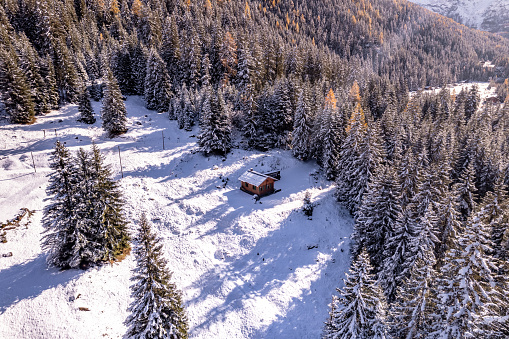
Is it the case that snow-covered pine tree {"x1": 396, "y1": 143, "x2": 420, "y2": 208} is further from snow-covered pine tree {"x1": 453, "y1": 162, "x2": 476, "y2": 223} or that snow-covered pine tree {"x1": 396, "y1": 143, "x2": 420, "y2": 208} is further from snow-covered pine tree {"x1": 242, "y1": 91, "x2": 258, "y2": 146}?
snow-covered pine tree {"x1": 242, "y1": 91, "x2": 258, "y2": 146}

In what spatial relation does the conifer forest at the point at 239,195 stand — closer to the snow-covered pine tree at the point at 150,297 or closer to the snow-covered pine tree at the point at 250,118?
the snow-covered pine tree at the point at 150,297

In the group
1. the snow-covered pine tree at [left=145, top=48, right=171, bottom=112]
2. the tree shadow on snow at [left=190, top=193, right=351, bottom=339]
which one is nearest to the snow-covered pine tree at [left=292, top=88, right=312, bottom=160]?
the tree shadow on snow at [left=190, top=193, right=351, bottom=339]

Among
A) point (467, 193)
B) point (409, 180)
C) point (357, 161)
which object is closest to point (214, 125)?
point (357, 161)

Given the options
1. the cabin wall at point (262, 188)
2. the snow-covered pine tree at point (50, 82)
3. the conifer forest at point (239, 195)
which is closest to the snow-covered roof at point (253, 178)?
the cabin wall at point (262, 188)

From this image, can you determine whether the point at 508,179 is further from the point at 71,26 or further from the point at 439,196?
the point at 71,26

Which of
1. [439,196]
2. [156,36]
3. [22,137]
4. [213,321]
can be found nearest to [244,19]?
[156,36]
